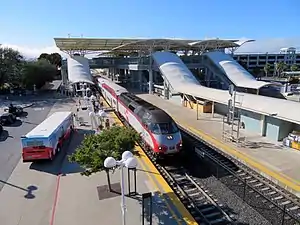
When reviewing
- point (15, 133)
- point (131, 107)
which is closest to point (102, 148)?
point (131, 107)

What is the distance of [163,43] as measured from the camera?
51125 mm

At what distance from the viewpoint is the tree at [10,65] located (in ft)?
142

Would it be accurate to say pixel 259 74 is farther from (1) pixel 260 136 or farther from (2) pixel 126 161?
(2) pixel 126 161

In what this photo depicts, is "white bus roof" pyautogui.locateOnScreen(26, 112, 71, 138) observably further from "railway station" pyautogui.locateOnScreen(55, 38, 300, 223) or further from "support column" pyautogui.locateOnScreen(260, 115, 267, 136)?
"support column" pyautogui.locateOnScreen(260, 115, 267, 136)

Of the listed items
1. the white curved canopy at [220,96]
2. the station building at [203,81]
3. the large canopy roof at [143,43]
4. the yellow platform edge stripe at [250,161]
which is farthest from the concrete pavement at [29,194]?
the large canopy roof at [143,43]

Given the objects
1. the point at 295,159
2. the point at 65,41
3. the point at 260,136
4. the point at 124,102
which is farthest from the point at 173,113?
the point at 65,41

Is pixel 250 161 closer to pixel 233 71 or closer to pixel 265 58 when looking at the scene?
pixel 233 71

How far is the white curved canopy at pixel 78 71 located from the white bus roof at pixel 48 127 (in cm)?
2595

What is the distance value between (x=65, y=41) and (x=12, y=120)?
31099 millimetres

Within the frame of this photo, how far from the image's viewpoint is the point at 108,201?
1043cm

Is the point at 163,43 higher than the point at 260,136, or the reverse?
the point at 163,43

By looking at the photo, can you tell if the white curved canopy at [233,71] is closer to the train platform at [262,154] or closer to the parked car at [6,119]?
the train platform at [262,154]

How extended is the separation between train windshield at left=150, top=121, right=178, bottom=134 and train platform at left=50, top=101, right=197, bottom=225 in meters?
2.10

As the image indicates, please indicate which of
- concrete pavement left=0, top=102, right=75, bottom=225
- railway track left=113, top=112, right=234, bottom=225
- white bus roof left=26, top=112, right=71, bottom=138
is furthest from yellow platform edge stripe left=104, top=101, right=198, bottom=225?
white bus roof left=26, top=112, right=71, bottom=138
